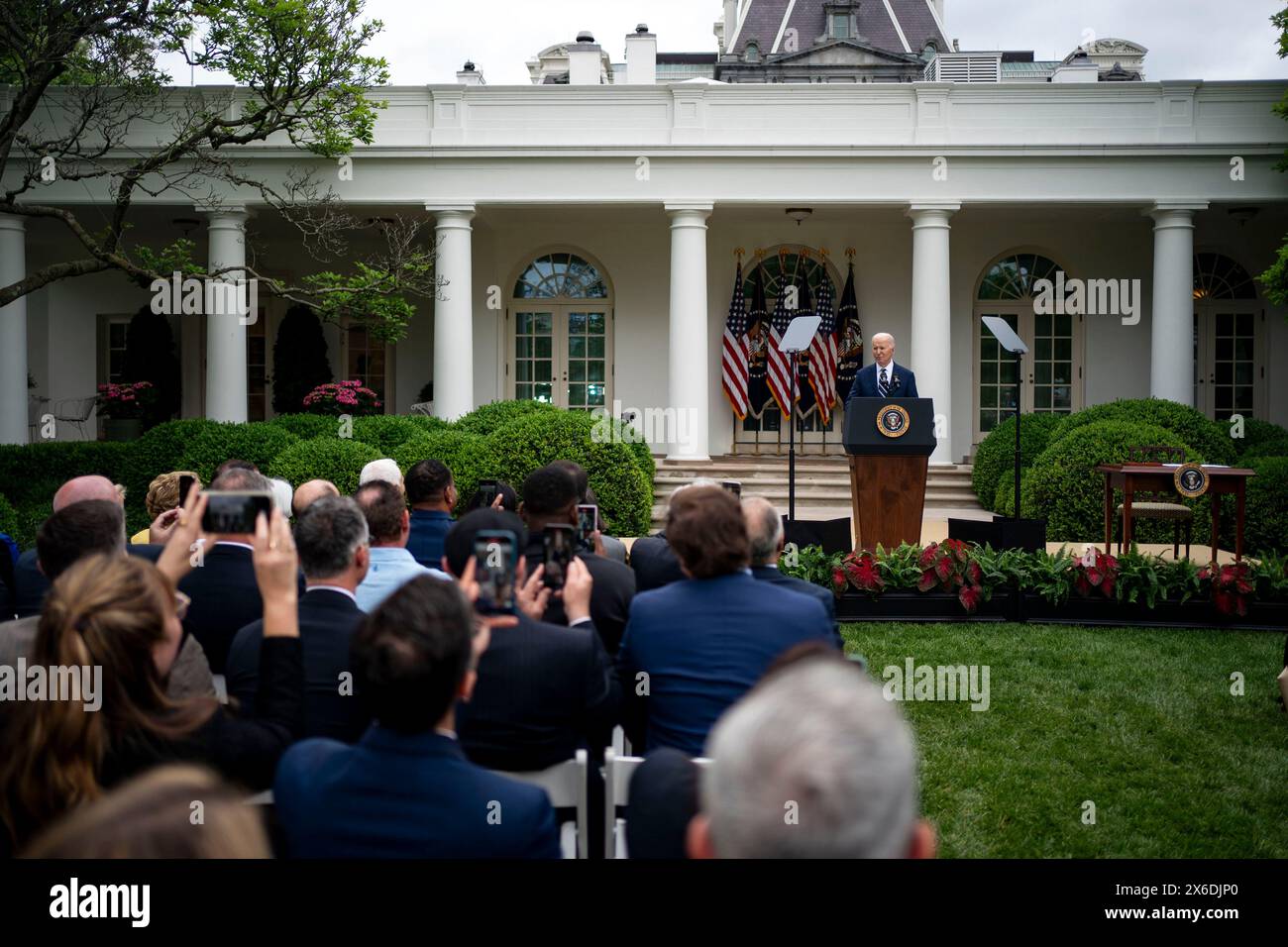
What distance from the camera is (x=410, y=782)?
7.15ft

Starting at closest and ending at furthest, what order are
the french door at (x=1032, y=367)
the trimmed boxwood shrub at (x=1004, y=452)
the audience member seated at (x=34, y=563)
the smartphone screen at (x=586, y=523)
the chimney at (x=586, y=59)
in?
1. the audience member seated at (x=34, y=563)
2. the smartphone screen at (x=586, y=523)
3. the trimmed boxwood shrub at (x=1004, y=452)
4. the french door at (x=1032, y=367)
5. the chimney at (x=586, y=59)

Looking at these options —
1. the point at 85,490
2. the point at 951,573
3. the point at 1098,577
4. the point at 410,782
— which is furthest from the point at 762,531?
the point at 1098,577

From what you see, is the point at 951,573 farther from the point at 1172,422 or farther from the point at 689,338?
the point at 689,338

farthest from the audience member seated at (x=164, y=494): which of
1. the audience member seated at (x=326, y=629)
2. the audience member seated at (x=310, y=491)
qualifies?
the audience member seated at (x=326, y=629)

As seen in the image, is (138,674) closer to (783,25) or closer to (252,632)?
(252,632)

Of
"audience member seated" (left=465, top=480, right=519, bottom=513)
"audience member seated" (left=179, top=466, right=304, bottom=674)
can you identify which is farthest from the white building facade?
"audience member seated" (left=179, top=466, right=304, bottom=674)

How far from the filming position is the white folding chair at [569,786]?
3.05m

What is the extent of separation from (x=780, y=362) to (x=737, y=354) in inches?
59.8

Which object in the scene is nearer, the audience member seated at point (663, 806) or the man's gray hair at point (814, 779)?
the man's gray hair at point (814, 779)

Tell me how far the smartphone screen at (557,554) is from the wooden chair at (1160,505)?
7.96 meters

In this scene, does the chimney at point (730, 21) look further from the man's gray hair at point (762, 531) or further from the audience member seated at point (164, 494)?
the man's gray hair at point (762, 531)

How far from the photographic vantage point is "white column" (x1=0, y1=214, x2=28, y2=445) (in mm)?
16344

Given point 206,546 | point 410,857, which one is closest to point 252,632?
point 206,546

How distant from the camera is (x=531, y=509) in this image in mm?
4746
